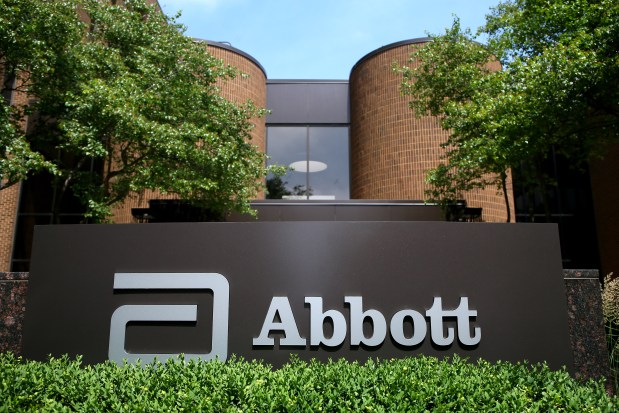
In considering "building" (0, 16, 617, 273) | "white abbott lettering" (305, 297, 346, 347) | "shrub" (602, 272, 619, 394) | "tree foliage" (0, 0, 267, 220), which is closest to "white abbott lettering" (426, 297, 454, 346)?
"white abbott lettering" (305, 297, 346, 347)

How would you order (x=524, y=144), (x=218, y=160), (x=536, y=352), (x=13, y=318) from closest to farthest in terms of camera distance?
(x=536, y=352)
(x=13, y=318)
(x=524, y=144)
(x=218, y=160)

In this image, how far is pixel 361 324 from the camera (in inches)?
255

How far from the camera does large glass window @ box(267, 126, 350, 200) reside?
24688mm

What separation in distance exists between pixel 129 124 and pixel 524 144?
35.3ft

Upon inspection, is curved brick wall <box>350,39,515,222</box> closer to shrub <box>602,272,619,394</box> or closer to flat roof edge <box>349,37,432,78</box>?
flat roof edge <box>349,37,432,78</box>

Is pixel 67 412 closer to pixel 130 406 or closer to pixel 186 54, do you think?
pixel 130 406

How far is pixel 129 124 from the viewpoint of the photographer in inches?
583

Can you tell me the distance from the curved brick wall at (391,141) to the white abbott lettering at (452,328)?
50.1 feet

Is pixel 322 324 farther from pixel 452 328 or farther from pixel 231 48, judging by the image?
pixel 231 48

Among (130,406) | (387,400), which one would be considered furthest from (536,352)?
(130,406)

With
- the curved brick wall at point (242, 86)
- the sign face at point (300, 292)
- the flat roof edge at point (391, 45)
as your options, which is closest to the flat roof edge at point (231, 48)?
the curved brick wall at point (242, 86)

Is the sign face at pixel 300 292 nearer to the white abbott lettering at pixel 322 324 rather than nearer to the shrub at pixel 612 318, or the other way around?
the white abbott lettering at pixel 322 324

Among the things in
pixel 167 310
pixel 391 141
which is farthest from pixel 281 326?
pixel 391 141

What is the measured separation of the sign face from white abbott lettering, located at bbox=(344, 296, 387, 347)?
1 centimetres
